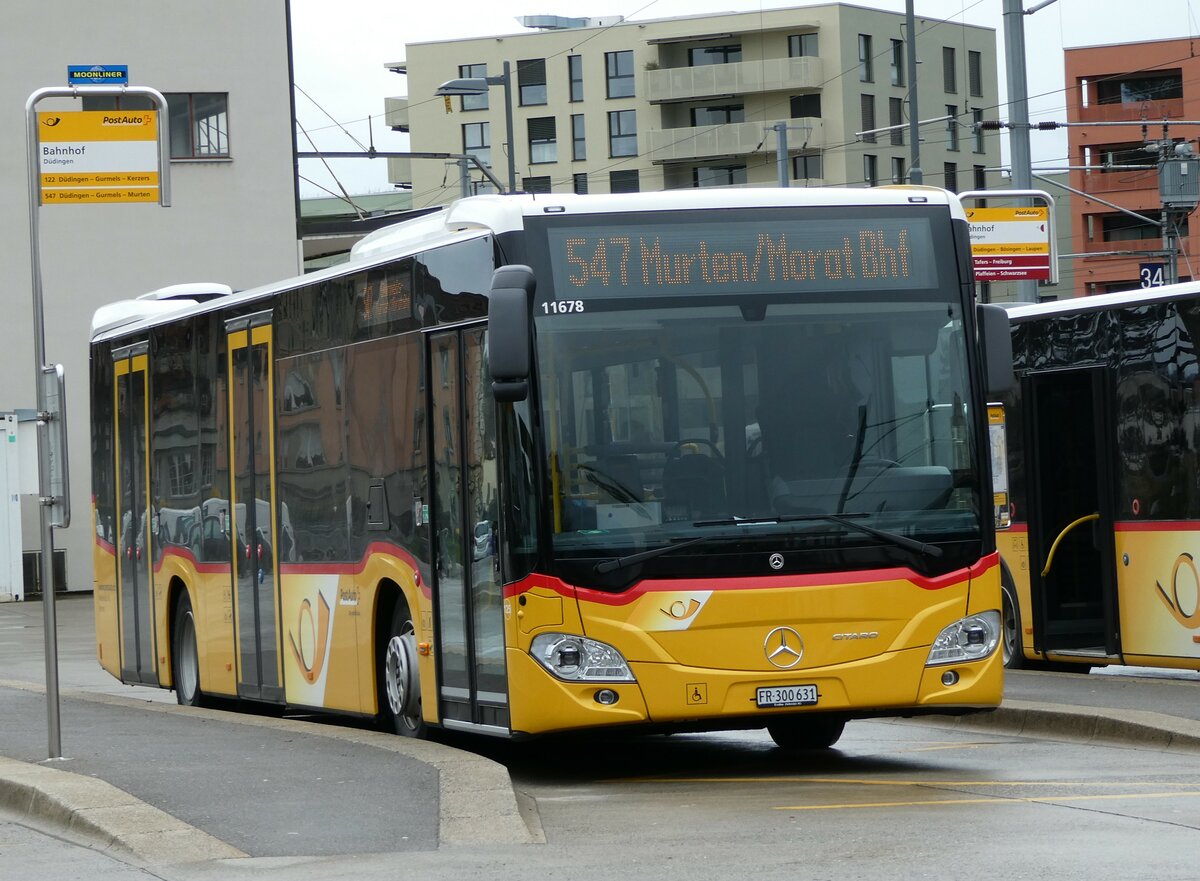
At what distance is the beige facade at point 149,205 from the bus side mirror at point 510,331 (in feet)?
101

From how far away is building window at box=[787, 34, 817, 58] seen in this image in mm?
92125

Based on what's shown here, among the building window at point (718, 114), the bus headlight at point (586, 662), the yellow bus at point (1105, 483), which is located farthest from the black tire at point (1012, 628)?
the building window at point (718, 114)

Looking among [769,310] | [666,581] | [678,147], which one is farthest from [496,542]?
[678,147]

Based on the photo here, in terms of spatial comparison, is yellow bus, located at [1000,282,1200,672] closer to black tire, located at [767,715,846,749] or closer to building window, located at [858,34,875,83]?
black tire, located at [767,715,846,749]

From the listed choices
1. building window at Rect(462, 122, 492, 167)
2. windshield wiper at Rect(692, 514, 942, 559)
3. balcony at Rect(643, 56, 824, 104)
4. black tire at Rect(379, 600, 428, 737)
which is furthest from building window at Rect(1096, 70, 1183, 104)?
windshield wiper at Rect(692, 514, 942, 559)

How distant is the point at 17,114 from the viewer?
41.4 m

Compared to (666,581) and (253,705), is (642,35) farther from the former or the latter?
(666,581)

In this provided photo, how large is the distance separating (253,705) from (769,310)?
8193mm

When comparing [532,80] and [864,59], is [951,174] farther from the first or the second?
[532,80]

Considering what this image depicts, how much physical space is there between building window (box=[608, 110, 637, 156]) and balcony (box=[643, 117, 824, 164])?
1.57 metres

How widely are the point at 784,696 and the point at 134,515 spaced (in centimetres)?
892

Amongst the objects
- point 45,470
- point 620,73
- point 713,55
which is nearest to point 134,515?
point 45,470

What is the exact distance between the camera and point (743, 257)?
1184 centimetres

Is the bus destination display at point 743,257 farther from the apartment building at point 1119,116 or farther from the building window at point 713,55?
the building window at point 713,55
